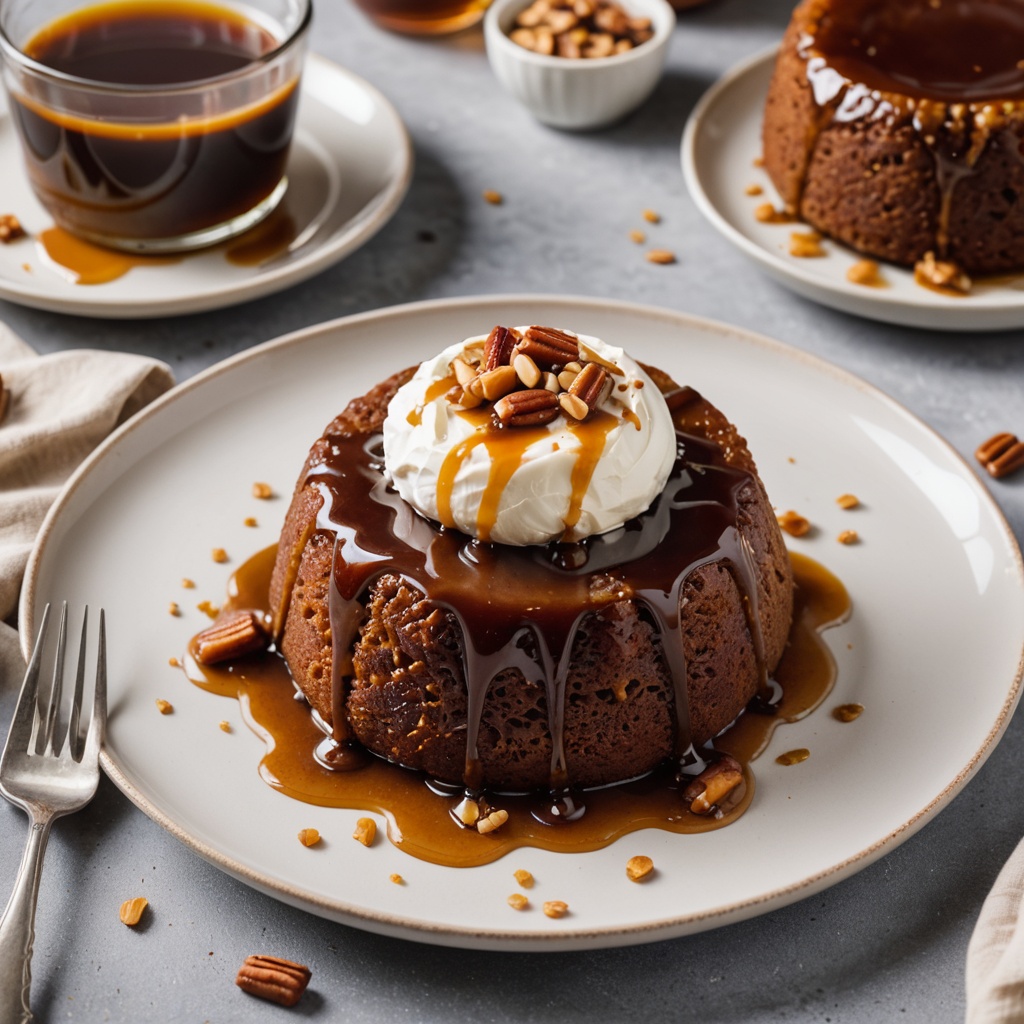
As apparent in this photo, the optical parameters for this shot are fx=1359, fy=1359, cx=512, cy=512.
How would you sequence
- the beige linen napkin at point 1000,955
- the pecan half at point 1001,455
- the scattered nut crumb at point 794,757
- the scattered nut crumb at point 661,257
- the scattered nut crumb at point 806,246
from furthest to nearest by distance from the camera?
the scattered nut crumb at point 661,257 → the scattered nut crumb at point 806,246 → the pecan half at point 1001,455 → the scattered nut crumb at point 794,757 → the beige linen napkin at point 1000,955

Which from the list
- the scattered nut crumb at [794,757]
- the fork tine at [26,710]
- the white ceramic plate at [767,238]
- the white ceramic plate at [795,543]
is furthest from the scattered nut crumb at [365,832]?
the white ceramic plate at [767,238]

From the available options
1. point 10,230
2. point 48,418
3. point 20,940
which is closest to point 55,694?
point 20,940

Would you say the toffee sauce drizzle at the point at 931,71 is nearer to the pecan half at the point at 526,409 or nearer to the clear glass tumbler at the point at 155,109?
the clear glass tumbler at the point at 155,109

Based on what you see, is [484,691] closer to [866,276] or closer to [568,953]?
[568,953]

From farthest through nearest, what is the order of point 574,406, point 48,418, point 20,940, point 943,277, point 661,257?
1. point 661,257
2. point 943,277
3. point 48,418
4. point 574,406
5. point 20,940

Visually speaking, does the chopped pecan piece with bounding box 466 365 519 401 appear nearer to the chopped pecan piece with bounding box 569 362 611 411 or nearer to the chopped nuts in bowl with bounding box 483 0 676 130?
the chopped pecan piece with bounding box 569 362 611 411

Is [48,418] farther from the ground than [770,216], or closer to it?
closer to it
